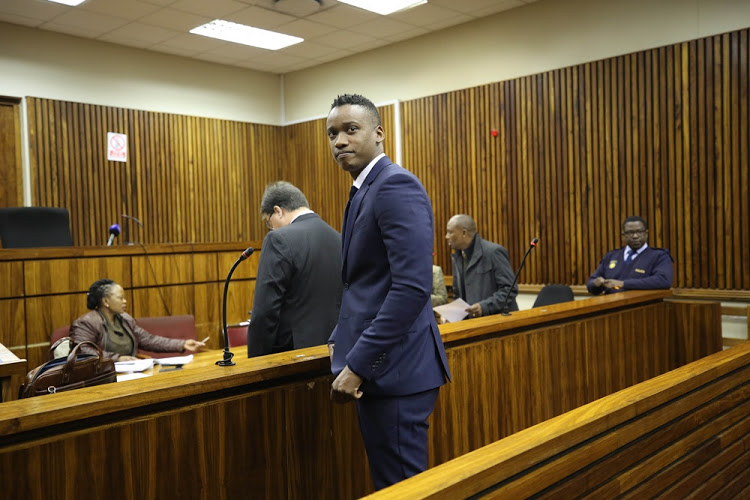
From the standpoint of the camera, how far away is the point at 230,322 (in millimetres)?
6309

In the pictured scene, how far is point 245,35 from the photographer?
307 inches

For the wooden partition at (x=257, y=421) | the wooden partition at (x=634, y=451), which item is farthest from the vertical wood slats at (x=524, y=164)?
the wooden partition at (x=634, y=451)

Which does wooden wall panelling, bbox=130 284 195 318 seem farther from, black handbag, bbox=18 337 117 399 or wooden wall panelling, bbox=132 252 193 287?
black handbag, bbox=18 337 117 399

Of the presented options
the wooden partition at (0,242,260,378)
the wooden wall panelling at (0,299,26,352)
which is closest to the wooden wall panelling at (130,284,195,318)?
the wooden partition at (0,242,260,378)

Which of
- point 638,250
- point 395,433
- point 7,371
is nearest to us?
point 395,433

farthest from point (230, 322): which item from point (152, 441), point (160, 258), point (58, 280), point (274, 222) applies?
point (152, 441)

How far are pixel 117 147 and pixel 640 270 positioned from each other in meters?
6.14

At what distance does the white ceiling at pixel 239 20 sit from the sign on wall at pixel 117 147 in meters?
1.13

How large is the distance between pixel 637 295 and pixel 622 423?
292 centimetres

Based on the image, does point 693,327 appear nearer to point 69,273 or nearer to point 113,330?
point 113,330

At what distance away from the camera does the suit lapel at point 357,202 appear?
1989mm

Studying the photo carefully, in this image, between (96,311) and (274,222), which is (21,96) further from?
(274,222)

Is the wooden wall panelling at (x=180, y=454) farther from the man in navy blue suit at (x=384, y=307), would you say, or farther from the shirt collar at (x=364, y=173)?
the shirt collar at (x=364, y=173)

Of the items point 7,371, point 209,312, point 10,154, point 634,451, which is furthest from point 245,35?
point 634,451
